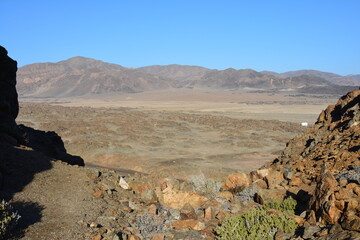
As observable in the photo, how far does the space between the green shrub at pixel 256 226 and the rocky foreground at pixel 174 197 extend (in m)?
0.14

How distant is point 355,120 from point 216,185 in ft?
18.5

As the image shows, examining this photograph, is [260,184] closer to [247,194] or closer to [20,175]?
[247,194]

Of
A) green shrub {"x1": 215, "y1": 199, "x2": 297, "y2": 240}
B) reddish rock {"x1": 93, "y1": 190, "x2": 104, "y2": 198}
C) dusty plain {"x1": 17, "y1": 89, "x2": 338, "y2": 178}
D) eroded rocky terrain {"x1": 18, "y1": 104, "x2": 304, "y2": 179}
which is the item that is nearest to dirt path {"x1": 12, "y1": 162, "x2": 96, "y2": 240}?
reddish rock {"x1": 93, "y1": 190, "x2": 104, "y2": 198}

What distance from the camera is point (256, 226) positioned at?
22.4 ft

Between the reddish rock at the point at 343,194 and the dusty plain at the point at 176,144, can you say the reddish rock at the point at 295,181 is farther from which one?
the dusty plain at the point at 176,144

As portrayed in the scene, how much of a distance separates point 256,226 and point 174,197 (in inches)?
119

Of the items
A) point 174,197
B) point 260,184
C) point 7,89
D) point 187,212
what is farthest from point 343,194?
point 7,89

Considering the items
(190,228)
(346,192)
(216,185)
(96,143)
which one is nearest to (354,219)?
(346,192)

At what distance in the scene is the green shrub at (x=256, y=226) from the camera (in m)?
6.57

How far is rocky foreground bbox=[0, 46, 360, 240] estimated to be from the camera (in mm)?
6453

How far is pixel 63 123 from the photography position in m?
50.9

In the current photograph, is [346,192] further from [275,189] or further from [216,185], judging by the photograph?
[216,185]

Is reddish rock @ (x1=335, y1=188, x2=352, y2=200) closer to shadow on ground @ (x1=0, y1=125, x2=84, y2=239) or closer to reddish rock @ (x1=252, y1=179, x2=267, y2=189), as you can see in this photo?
reddish rock @ (x1=252, y1=179, x2=267, y2=189)

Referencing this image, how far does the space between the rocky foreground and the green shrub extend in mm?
140
